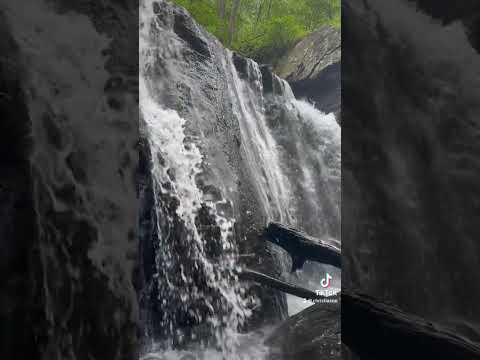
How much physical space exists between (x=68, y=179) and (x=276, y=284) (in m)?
4.05

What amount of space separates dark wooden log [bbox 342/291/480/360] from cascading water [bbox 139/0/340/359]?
3126mm

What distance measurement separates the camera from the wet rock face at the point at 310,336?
388cm

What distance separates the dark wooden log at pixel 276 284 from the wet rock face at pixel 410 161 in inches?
147

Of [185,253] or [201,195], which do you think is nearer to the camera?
[185,253]

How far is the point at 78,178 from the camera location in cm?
103

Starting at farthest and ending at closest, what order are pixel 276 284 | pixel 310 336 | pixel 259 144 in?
pixel 259 144 → pixel 276 284 → pixel 310 336

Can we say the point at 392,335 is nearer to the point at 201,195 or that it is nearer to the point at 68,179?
the point at 68,179

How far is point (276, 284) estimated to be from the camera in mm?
4797

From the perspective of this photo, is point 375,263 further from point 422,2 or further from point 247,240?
point 247,240

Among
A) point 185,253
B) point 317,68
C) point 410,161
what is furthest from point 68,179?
point 317,68

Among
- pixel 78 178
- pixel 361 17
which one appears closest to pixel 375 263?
pixel 361 17

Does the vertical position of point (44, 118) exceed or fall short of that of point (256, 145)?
it falls short

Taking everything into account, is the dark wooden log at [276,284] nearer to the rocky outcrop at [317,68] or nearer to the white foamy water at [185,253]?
the white foamy water at [185,253]

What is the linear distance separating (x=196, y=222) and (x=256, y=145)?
10.0 feet
